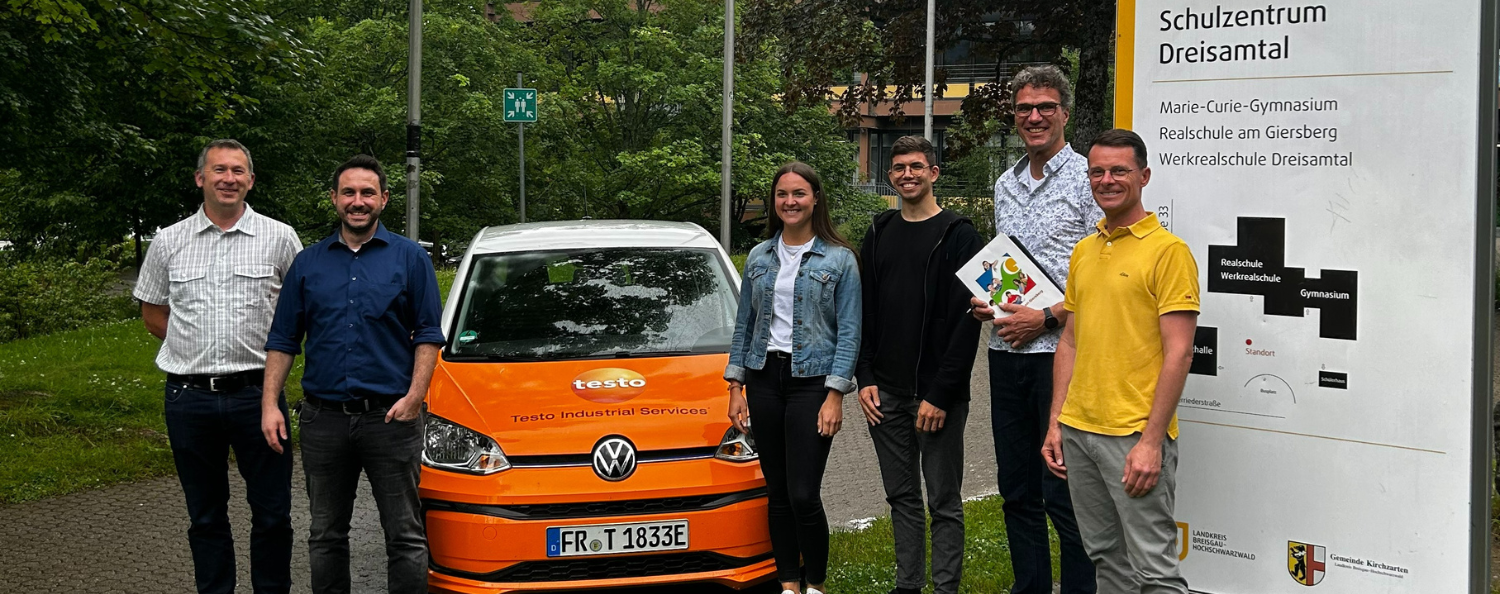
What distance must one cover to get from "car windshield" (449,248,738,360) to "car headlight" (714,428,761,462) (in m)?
0.75

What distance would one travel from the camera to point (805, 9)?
46.4 feet

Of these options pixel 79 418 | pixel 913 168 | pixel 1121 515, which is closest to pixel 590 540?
pixel 913 168

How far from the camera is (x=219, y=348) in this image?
4.68m

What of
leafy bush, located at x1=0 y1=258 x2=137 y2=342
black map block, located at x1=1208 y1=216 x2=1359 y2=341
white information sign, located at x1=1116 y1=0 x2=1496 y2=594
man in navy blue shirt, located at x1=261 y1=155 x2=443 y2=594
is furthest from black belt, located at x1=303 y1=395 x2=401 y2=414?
leafy bush, located at x1=0 y1=258 x2=137 y2=342

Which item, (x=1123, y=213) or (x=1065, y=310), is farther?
(x=1065, y=310)

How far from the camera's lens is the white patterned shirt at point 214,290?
4.68 meters

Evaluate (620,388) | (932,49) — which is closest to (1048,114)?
(620,388)

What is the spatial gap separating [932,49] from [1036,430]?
9597 millimetres

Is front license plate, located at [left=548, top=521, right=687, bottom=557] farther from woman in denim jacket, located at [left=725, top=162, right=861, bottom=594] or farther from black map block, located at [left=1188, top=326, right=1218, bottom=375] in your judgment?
black map block, located at [left=1188, top=326, right=1218, bottom=375]

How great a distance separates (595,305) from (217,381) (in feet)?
6.22

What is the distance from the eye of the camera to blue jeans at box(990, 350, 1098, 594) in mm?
4324

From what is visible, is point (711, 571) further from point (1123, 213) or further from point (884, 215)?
point (1123, 213)

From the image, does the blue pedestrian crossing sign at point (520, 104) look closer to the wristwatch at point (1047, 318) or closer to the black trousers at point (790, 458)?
the black trousers at point (790, 458)

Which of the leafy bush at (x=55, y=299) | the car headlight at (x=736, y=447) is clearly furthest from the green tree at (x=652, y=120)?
the car headlight at (x=736, y=447)
